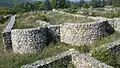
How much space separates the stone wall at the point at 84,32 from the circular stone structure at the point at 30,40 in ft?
5.62

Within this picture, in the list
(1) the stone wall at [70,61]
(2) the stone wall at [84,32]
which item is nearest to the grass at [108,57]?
(1) the stone wall at [70,61]

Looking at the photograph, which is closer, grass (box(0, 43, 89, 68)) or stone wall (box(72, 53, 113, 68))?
stone wall (box(72, 53, 113, 68))

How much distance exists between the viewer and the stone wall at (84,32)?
12.3 metres

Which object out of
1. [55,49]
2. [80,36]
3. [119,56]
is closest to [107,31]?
[80,36]

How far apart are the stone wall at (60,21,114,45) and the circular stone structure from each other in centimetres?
171

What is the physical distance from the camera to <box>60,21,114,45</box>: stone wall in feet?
Result: 40.5

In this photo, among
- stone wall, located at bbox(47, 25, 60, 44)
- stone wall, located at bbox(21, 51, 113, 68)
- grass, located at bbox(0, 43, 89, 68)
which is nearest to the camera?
A: stone wall, located at bbox(21, 51, 113, 68)

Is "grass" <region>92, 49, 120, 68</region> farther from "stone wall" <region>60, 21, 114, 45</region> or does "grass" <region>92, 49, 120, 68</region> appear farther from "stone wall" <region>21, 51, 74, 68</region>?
"stone wall" <region>60, 21, 114, 45</region>

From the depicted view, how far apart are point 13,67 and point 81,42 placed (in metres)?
4.57

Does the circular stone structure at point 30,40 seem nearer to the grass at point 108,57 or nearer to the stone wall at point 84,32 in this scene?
the stone wall at point 84,32

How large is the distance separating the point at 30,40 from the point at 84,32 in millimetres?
3445

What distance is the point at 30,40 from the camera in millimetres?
12484

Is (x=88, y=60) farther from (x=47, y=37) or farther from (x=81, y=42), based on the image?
(x=47, y=37)

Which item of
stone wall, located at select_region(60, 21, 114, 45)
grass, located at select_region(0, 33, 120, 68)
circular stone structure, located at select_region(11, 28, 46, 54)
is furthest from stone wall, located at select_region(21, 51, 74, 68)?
circular stone structure, located at select_region(11, 28, 46, 54)
